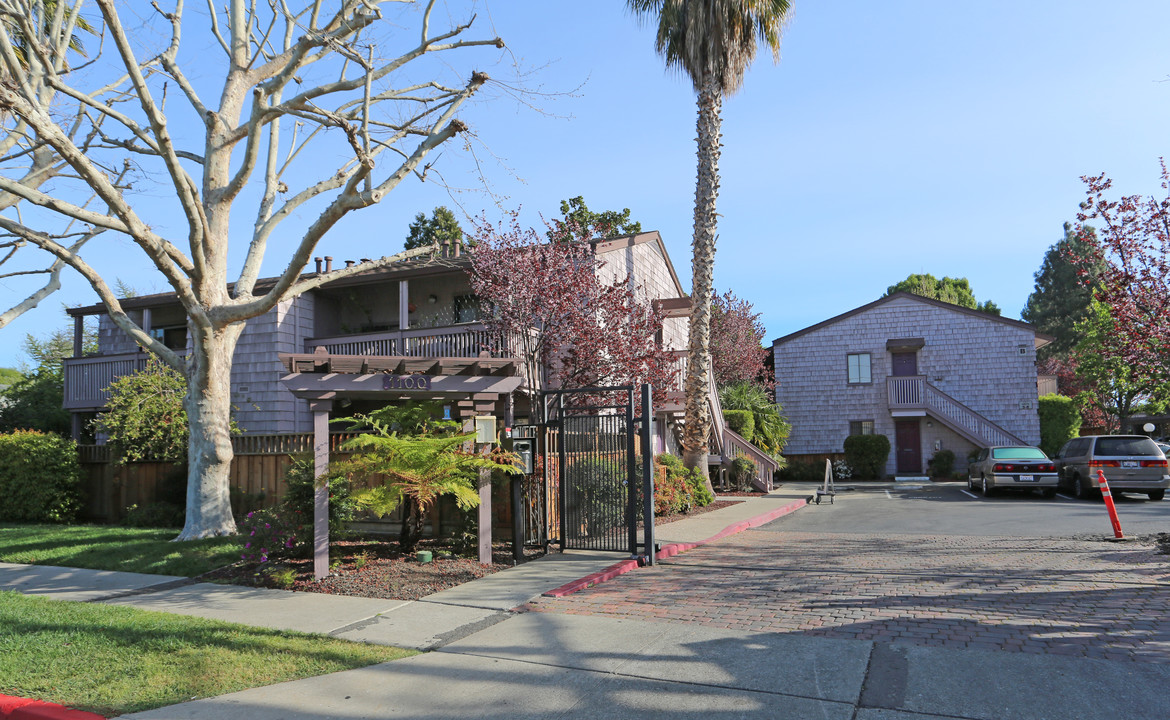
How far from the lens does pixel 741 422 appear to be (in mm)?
25281

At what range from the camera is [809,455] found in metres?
32.1

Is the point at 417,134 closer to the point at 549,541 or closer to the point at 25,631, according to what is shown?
the point at 549,541

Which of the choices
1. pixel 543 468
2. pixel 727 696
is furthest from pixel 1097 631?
pixel 543 468

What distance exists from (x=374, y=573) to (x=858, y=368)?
26639mm

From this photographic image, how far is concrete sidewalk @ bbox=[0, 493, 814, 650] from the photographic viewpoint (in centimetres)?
708

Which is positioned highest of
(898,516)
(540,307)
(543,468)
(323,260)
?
(323,260)

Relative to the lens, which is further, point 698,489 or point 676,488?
point 698,489

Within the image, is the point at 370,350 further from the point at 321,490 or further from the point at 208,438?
the point at 321,490

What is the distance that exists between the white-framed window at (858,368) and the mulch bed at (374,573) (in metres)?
24.1

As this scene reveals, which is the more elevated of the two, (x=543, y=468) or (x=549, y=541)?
(x=543, y=468)

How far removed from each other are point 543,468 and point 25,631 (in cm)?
633

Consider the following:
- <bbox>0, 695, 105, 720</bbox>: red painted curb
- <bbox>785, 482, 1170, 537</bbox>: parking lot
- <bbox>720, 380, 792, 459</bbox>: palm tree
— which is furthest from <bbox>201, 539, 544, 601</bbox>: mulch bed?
<bbox>720, 380, 792, 459</bbox>: palm tree

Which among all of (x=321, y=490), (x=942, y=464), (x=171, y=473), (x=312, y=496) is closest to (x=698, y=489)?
(x=312, y=496)

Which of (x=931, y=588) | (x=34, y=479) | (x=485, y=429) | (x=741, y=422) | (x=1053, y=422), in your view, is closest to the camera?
(x=931, y=588)
